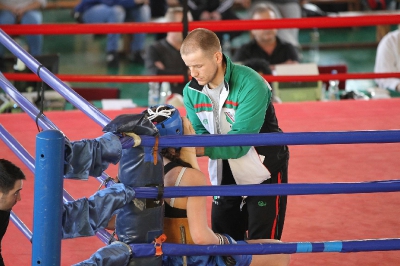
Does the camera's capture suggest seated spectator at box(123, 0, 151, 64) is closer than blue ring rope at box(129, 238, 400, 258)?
No

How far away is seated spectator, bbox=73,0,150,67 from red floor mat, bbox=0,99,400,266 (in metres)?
5.43

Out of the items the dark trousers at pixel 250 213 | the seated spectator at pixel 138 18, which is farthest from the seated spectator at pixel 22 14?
the dark trousers at pixel 250 213

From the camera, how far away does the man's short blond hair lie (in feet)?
10.4

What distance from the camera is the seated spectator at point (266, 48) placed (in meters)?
7.88

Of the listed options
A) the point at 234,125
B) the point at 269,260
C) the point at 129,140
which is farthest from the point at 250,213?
the point at 129,140

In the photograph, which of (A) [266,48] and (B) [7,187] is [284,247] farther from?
(A) [266,48]

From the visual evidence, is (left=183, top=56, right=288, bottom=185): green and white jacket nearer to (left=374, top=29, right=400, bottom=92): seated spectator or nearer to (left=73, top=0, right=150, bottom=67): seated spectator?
(left=374, top=29, right=400, bottom=92): seated spectator

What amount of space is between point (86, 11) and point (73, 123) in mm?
5876

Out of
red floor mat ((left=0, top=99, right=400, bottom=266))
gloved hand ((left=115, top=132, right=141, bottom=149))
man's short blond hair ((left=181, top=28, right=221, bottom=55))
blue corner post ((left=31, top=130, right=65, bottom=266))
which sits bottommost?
Answer: red floor mat ((left=0, top=99, right=400, bottom=266))

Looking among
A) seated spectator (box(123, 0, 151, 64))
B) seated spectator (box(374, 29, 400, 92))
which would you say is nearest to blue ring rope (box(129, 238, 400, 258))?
seated spectator (box(374, 29, 400, 92))

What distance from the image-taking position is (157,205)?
2742mm

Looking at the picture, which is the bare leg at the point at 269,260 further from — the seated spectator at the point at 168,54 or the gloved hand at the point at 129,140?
the seated spectator at the point at 168,54

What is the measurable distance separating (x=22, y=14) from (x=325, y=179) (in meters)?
6.40

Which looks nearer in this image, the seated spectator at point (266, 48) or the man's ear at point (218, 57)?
the man's ear at point (218, 57)
